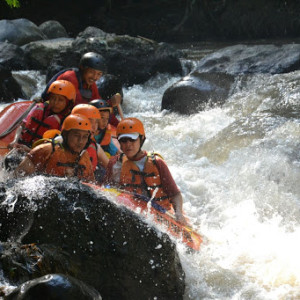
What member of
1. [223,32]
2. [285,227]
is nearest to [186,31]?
[223,32]

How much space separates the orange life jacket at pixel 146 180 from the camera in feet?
13.9

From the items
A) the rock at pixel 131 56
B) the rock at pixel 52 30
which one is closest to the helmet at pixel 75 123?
the rock at pixel 131 56

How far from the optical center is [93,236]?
9.95 ft

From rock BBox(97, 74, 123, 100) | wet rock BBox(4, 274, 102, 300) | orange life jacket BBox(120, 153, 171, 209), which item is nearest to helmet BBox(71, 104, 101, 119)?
orange life jacket BBox(120, 153, 171, 209)

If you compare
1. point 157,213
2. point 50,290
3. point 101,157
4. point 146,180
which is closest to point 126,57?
point 101,157

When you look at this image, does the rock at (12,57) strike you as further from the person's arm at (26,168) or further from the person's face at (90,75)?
the person's arm at (26,168)

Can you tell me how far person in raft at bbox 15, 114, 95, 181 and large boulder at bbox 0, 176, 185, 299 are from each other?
0.78 meters

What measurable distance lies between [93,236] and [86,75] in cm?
330

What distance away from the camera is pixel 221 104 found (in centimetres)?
884

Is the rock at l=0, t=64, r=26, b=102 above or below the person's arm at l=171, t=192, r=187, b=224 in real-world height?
below

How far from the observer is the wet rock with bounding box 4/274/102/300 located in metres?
2.18

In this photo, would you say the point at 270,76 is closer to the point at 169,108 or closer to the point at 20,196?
the point at 169,108

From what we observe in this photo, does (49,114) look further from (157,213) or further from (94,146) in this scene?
(157,213)

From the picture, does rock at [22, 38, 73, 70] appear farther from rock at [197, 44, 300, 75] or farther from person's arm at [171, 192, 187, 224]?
person's arm at [171, 192, 187, 224]
